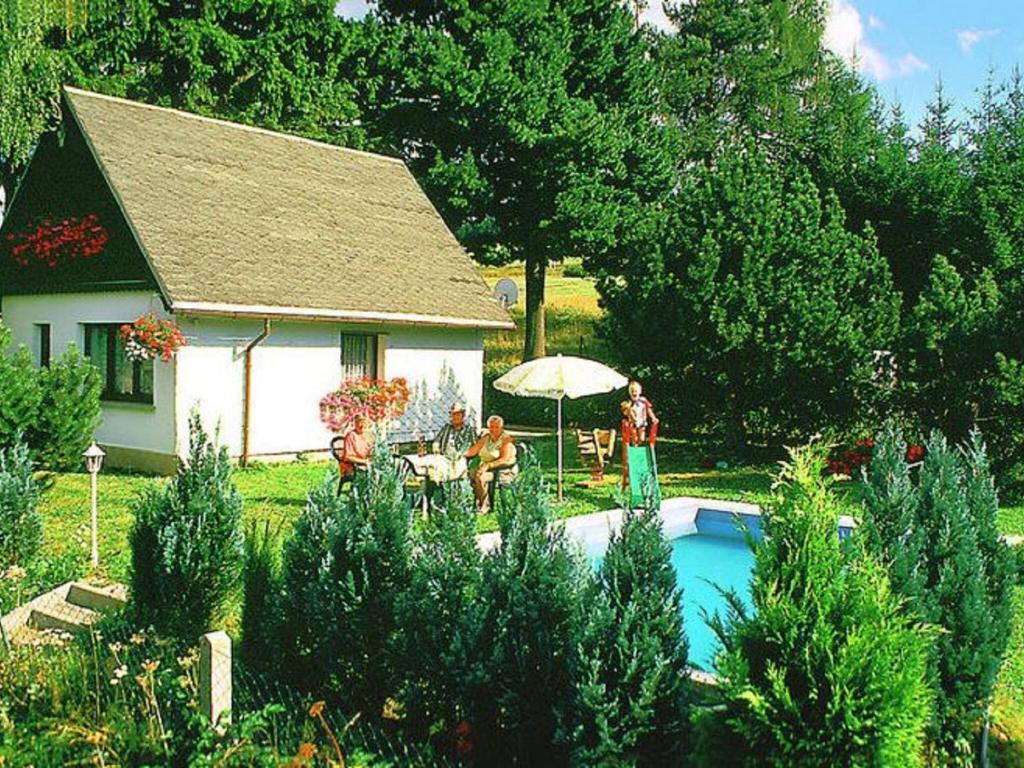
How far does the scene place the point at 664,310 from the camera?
60.7ft

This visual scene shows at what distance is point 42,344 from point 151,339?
5082 millimetres

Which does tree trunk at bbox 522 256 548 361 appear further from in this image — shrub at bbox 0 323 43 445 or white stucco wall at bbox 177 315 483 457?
shrub at bbox 0 323 43 445

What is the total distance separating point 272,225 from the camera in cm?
1989

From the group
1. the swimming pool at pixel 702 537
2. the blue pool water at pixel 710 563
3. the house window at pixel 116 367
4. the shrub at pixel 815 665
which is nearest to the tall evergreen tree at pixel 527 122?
the house window at pixel 116 367

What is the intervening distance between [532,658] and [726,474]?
45.1ft

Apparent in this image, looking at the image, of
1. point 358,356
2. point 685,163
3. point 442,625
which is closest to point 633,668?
point 442,625

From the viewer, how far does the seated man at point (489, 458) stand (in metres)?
13.1

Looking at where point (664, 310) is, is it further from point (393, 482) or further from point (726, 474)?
point (393, 482)

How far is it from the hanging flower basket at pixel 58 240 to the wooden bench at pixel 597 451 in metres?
9.53

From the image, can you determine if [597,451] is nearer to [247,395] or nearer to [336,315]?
[336,315]

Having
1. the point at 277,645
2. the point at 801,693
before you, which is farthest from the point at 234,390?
the point at 801,693

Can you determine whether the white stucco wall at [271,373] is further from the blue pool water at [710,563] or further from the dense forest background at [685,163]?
the blue pool water at [710,563]

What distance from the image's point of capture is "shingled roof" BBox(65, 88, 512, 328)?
17.5m

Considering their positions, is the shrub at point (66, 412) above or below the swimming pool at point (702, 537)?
above
